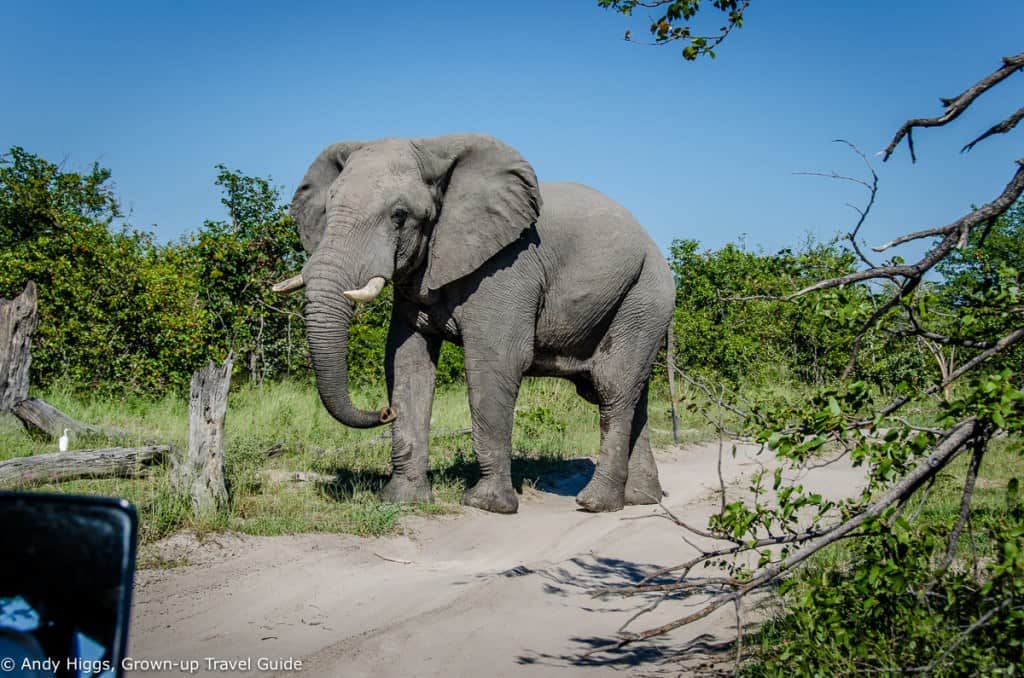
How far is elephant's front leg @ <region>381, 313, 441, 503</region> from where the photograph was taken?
26.0 feet

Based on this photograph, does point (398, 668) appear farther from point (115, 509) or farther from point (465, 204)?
point (465, 204)

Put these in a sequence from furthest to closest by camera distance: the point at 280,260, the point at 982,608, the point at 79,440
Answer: the point at 280,260, the point at 79,440, the point at 982,608

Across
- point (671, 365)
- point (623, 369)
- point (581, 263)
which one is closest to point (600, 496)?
point (623, 369)

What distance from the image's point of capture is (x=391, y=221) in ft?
23.6

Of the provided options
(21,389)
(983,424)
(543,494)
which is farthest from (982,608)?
(21,389)

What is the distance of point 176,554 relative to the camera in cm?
574

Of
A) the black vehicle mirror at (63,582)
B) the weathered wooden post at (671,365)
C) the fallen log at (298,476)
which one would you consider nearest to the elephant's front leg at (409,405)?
the fallen log at (298,476)

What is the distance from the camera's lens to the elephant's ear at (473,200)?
25.2ft

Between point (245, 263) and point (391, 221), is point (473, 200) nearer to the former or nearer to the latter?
point (391, 221)

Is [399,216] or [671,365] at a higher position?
[399,216]

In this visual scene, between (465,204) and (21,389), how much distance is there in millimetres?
5900

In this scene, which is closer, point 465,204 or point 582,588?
point 582,588

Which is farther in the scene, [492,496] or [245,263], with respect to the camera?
[245,263]

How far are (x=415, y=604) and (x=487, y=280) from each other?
332 cm
